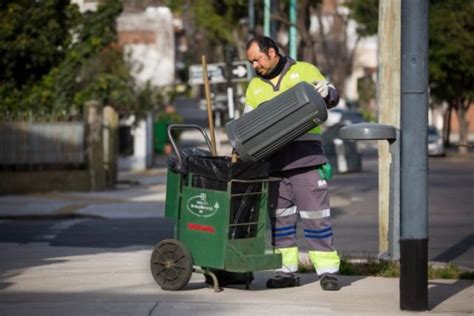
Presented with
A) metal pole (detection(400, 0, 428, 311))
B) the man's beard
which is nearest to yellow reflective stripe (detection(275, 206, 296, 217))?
the man's beard

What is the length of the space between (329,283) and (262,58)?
1782 millimetres

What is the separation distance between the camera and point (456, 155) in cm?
5062

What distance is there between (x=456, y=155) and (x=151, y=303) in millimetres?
42172

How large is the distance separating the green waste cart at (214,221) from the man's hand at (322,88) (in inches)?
27.0

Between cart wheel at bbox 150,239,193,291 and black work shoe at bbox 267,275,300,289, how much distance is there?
2.44 ft

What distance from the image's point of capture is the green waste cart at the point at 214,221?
32.0 ft

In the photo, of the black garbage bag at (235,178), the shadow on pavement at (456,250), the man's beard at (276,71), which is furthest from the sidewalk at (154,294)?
the shadow on pavement at (456,250)

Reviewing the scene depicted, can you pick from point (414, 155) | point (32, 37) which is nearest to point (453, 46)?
point (32, 37)

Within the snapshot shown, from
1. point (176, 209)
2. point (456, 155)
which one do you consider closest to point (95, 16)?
point (456, 155)

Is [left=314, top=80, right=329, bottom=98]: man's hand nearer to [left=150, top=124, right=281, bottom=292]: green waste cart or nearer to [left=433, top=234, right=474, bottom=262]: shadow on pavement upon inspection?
[left=150, top=124, right=281, bottom=292]: green waste cart

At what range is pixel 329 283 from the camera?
1012cm

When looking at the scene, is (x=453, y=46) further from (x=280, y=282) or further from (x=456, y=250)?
(x=280, y=282)

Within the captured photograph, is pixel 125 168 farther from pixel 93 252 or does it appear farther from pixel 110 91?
pixel 93 252

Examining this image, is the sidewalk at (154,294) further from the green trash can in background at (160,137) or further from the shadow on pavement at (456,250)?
the green trash can in background at (160,137)
